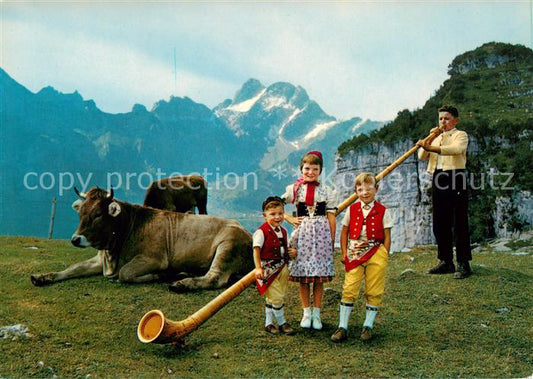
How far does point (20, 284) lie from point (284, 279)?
4636mm

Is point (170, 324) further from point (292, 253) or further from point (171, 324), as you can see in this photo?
point (292, 253)

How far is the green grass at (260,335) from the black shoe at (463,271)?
0.42 ft

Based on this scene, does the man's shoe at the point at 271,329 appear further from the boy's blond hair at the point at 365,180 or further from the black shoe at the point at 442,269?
the black shoe at the point at 442,269

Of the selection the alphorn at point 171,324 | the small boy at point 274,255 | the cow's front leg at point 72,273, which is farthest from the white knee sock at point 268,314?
the cow's front leg at point 72,273

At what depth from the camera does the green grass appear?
456cm

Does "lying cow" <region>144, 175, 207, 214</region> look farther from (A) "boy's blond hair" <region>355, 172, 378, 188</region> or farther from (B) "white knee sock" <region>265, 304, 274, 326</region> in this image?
(A) "boy's blond hair" <region>355, 172, 378, 188</region>

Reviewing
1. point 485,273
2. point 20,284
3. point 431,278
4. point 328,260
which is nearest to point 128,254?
point 20,284

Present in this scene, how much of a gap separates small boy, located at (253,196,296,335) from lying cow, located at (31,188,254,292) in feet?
6.76

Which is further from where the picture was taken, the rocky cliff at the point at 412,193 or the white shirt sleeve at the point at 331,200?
the rocky cliff at the point at 412,193

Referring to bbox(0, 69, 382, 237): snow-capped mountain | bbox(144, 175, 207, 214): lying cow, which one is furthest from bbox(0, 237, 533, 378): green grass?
bbox(0, 69, 382, 237): snow-capped mountain

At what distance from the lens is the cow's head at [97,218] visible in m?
7.34

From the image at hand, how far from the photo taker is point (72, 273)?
7.86 m

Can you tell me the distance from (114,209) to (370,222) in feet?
14.3

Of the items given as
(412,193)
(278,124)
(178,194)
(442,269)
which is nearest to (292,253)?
(442,269)
